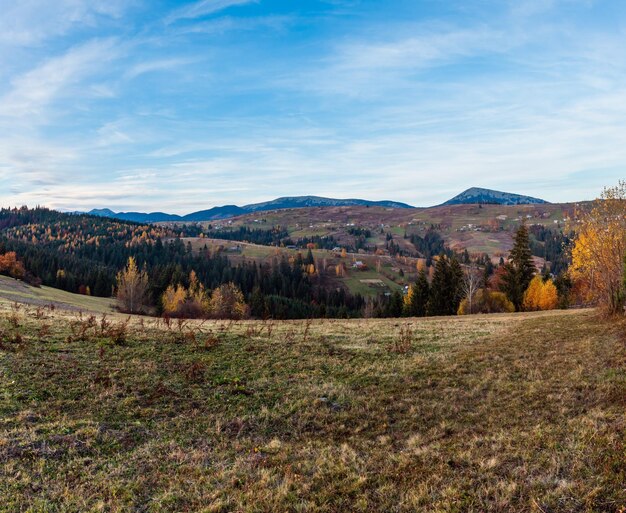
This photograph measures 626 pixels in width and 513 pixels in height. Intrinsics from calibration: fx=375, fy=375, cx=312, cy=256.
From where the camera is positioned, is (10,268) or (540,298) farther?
(10,268)

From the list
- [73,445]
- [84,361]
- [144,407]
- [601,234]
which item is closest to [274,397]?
[144,407]

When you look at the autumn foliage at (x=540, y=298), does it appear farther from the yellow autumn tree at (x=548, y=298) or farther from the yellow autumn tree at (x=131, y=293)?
the yellow autumn tree at (x=131, y=293)

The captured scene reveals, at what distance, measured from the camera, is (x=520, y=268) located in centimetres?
6862

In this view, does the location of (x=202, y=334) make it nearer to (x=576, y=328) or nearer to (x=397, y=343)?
(x=397, y=343)

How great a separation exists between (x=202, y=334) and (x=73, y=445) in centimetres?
1328

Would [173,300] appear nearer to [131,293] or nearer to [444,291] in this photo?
Answer: [131,293]

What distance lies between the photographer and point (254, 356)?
18.1 metres

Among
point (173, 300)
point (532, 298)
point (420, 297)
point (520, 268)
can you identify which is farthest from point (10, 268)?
point (532, 298)

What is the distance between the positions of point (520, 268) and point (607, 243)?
140ft

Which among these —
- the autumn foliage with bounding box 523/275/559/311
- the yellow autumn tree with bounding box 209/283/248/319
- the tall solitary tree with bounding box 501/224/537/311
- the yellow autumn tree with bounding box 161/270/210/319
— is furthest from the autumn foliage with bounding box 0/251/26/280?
the autumn foliage with bounding box 523/275/559/311

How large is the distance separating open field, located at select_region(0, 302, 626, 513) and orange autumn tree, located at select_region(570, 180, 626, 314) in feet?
32.3

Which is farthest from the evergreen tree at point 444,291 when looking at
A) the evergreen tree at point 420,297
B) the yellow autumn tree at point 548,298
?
the yellow autumn tree at point 548,298

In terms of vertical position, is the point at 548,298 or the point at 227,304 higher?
the point at 548,298

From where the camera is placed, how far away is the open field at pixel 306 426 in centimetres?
733
